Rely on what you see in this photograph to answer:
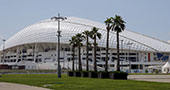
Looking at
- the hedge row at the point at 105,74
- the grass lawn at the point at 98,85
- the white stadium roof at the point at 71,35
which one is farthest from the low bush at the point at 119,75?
the white stadium roof at the point at 71,35

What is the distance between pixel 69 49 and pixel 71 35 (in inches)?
477

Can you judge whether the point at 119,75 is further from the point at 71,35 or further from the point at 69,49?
the point at 69,49

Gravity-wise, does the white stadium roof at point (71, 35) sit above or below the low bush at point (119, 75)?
above

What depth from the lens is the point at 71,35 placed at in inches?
Result: 5094

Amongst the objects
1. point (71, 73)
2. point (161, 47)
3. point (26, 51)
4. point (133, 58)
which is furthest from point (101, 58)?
point (71, 73)

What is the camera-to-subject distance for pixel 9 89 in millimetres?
21266

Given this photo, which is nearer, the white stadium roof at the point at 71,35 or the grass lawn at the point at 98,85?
the grass lawn at the point at 98,85

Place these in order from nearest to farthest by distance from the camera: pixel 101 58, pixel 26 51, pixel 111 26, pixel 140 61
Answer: pixel 111 26, pixel 140 61, pixel 101 58, pixel 26 51

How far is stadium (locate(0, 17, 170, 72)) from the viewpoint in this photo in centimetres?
11994

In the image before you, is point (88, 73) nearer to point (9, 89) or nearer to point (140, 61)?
point (9, 89)

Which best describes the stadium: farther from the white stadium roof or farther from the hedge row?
the hedge row

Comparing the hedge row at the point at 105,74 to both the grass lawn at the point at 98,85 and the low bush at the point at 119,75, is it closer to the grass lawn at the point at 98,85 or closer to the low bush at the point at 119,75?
the low bush at the point at 119,75

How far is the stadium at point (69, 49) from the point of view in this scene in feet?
393

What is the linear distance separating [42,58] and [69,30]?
63.4 ft
